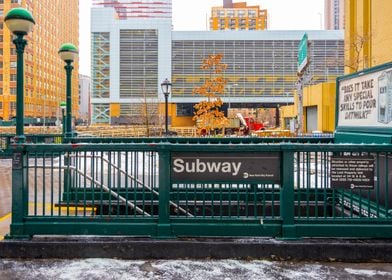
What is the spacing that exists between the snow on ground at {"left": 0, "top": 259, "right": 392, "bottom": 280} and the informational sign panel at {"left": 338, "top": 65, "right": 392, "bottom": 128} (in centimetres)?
236

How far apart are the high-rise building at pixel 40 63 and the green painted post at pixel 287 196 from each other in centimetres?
8818

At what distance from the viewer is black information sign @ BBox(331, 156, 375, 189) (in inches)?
200

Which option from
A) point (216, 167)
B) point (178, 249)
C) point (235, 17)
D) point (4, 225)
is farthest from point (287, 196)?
point (235, 17)

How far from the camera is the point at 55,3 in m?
137

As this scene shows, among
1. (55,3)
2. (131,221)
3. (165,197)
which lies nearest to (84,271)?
(131,221)

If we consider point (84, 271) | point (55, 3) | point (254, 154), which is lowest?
point (84, 271)

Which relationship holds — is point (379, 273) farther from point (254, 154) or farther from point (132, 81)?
point (132, 81)

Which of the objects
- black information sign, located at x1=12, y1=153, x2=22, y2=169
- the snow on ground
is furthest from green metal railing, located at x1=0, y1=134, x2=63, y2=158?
the snow on ground

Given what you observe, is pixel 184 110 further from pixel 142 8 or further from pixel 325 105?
pixel 142 8

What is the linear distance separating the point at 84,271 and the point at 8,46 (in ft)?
366

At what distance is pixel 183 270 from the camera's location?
15.4 feet

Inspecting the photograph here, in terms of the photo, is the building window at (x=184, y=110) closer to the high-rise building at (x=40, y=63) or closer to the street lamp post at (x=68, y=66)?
the high-rise building at (x=40, y=63)

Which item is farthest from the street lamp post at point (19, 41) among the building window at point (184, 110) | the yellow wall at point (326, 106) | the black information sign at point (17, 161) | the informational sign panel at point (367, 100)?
the building window at point (184, 110)

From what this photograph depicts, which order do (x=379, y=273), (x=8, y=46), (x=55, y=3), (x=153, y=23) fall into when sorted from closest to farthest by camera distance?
(x=379, y=273), (x=153, y=23), (x=8, y=46), (x=55, y=3)
